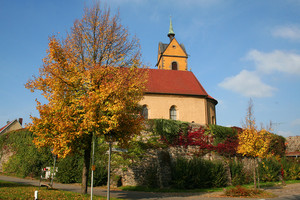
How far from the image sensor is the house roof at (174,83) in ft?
90.9

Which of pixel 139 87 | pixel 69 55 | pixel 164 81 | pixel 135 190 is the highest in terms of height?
pixel 164 81

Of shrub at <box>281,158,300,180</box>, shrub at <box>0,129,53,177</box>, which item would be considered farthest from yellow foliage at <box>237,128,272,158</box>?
shrub at <box>0,129,53,177</box>

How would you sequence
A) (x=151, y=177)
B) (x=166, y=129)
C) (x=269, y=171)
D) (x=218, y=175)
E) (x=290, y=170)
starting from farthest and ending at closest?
1. (x=290, y=170)
2. (x=269, y=171)
3. (x=166, y=129)
4. (x=218, y=175)
5. (x=151, y=177)

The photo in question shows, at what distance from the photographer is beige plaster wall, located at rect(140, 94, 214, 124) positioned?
26.8 meters

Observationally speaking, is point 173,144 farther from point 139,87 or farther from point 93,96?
point 93,96

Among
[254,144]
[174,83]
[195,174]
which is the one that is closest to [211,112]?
[174,83]

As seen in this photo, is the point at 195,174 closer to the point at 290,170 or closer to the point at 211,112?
the point at 290,170

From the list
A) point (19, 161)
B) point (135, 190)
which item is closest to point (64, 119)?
point (135, 190)

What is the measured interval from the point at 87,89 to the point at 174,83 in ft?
60.8

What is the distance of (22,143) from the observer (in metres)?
23.7

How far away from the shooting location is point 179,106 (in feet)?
90.4

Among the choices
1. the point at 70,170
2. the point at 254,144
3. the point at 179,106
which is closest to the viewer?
the point at 254,144

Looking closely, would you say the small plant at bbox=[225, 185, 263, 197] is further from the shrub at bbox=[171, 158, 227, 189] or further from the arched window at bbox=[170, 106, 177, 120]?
the arched window at bbox=[170, 106, 177, 120]

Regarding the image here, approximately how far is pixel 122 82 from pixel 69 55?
3003 mm
